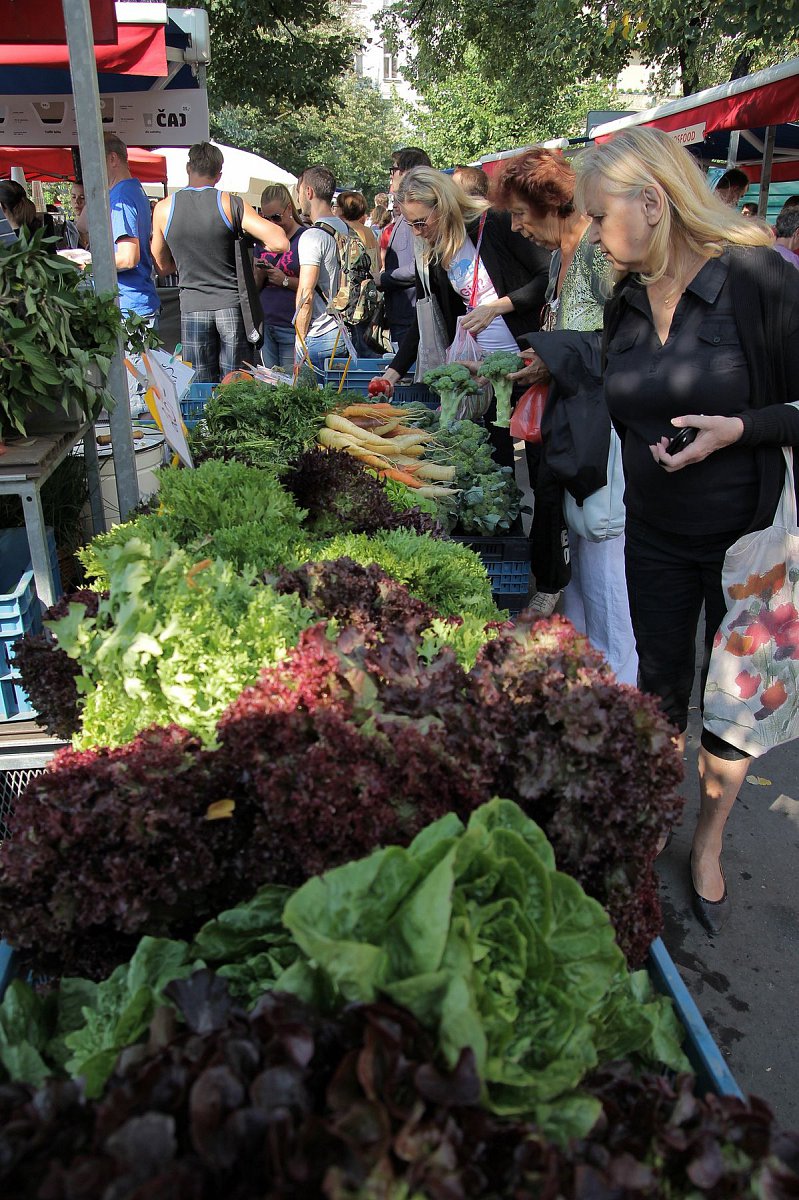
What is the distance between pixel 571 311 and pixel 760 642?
1.83 meters

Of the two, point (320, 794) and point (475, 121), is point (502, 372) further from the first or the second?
point (475, 121)

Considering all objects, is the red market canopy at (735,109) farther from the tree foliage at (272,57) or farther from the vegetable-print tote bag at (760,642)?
the tree foliage at (272,57)

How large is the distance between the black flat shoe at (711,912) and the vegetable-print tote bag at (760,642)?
684 mm

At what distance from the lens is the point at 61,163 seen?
1246 centimetres

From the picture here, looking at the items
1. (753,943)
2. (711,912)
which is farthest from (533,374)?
(753,943)

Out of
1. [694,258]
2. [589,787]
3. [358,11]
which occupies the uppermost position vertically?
[358,11]

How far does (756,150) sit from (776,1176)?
1735 centimetres

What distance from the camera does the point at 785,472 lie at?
99.7 inches

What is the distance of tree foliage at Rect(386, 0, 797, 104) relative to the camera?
9.82m

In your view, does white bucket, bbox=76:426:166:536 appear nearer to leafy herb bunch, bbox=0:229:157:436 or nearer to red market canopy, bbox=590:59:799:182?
leafy herb bunch, bbox=0:229:157:436

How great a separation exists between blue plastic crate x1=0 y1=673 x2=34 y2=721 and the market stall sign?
19.1ft

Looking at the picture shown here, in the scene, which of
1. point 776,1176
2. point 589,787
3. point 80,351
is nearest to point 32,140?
point 80,351

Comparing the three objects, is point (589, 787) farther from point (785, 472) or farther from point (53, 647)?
point (785, 472)

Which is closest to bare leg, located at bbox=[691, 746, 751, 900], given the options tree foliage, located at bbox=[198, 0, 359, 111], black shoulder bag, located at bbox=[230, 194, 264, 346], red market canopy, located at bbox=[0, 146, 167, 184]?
black shoulder bag, located at bbox=[230, 194, 264, 346]
